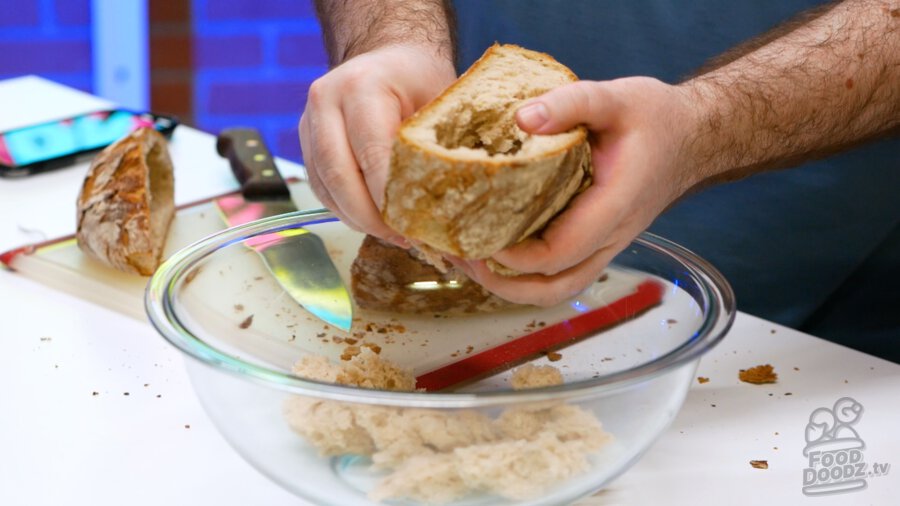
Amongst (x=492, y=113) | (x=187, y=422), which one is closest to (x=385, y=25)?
(x=492, y=113)

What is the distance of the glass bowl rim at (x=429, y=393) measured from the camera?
0.71m

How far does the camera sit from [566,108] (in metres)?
0.81

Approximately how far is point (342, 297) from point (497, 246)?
32 centimetres

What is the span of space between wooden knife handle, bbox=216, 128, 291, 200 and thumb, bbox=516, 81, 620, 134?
0.77 m

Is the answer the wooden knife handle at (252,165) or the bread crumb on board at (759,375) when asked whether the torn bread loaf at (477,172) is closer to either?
the bread crumb on board at (759,375)

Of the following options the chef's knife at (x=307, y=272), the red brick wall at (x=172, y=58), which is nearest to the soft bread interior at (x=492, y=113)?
the chef's knife at (x=307, y=272)

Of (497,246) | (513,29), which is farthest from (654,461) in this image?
(513,29)

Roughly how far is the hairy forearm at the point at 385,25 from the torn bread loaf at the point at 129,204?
12.5 inches

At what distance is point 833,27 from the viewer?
3.77 feet

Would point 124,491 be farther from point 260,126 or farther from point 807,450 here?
point 260,126

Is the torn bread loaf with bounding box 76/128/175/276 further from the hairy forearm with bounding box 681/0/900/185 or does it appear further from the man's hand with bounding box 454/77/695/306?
the hairy forearm with bounding box 681/0/900/185

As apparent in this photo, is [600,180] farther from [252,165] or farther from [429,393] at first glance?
[252,165]

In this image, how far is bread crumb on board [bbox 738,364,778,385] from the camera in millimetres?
1105

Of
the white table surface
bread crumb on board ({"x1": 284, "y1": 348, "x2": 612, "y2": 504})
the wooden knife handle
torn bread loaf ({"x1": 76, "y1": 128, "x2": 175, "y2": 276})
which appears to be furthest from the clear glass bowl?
the wooden knife handle
